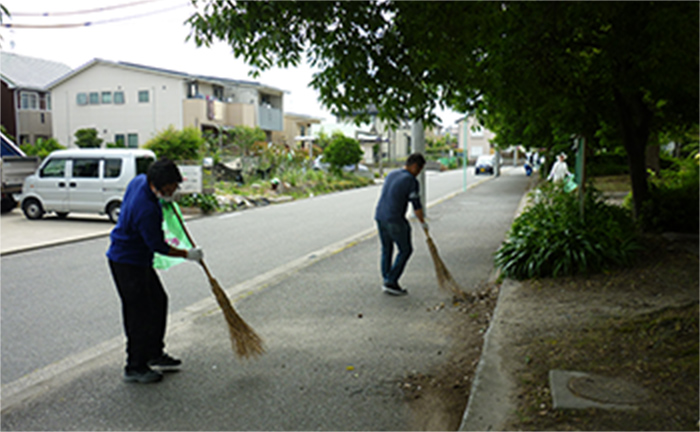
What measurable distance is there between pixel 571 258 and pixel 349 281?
279 cm

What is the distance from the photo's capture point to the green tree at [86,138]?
3368 cm

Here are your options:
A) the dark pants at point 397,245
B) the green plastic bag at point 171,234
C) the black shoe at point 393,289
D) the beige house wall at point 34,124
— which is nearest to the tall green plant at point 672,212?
the dark pants at point 397,245

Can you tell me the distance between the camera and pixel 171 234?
4797 mm

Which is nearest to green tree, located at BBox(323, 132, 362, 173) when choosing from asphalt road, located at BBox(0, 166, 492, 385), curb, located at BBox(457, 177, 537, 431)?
asphalt road, located at BBox(0, 166, 492, 385)

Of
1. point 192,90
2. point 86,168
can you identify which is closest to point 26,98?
point 192,90

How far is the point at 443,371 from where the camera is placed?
181 inches

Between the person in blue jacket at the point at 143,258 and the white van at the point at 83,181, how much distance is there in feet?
34.8

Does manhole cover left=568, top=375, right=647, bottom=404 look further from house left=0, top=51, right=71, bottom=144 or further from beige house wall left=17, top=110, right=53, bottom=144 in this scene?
beige house wall left=17, top=110, right=53, bottom=144

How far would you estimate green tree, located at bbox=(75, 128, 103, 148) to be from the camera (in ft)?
110

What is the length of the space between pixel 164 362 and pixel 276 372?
0.89 metres

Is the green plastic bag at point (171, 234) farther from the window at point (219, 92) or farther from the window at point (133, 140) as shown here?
the window at point (219, 92)

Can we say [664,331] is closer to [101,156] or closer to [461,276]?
[461,276]

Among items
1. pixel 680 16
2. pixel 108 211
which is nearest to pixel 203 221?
pixel 108 211

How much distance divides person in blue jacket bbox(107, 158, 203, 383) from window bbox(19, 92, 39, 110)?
122ft
